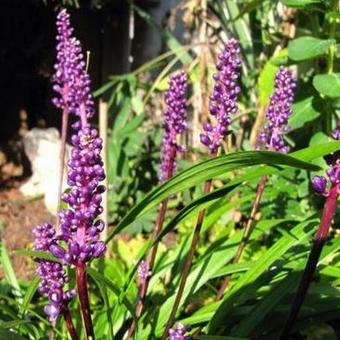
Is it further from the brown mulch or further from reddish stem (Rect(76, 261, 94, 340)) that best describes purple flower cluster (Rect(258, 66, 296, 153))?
the brown mulch

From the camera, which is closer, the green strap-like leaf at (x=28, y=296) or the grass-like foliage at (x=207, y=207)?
the grass-like foliage at (x=207, y=207)

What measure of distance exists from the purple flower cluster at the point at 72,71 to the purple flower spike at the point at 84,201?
3.22 feet

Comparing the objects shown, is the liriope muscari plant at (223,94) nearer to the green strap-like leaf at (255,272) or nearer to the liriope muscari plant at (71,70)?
the green strap-like leaf at (255,272)

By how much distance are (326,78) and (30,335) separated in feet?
6.17

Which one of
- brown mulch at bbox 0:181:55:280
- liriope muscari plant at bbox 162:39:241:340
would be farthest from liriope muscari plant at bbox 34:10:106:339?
brown mulch at bbox 0:181:55:280

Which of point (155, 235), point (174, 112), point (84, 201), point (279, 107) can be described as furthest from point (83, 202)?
point (279, 107)

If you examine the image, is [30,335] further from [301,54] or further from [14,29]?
[14,29]

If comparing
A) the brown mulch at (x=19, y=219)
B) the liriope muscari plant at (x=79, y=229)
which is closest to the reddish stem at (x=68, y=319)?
the liriope muscari plant at (x=79, y=229)

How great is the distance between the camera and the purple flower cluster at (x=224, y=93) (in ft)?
7.01

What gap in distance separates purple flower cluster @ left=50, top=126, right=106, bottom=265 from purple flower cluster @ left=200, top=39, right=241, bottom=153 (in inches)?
23.9

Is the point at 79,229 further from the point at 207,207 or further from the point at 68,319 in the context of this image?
the point at 207,207

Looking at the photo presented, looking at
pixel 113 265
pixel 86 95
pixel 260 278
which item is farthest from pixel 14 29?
pixel 260 278

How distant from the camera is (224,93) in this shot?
216 cm

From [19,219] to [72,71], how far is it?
303cm
